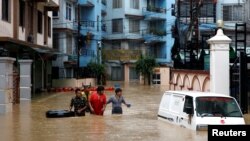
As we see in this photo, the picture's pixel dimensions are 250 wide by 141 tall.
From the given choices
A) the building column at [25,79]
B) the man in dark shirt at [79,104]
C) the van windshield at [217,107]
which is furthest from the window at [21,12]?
the van windshield at [217,107]

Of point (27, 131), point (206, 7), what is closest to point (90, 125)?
point (27, 131)

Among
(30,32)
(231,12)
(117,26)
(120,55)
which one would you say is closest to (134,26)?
(117,26)

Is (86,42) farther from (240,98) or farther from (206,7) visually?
(240,98)

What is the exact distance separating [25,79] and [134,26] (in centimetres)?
4596

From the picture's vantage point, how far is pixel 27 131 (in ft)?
52.3

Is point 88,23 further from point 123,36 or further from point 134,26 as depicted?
point 134,26

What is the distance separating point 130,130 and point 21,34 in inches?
816

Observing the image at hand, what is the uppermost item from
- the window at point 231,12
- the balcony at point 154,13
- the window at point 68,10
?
the balcony at point 154,13

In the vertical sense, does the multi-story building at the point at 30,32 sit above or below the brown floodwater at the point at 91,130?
above

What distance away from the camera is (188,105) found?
1594 centimetres

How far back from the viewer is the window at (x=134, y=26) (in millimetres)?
73438

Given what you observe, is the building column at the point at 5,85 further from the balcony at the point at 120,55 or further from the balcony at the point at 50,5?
the balcony at the point at 120,55

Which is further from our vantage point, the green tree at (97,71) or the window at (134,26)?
the window at (134,26)

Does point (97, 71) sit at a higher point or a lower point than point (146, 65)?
lower
